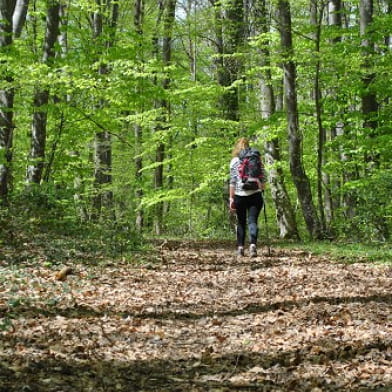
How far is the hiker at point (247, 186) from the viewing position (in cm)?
984

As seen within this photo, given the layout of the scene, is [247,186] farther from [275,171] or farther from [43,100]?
[43,100]

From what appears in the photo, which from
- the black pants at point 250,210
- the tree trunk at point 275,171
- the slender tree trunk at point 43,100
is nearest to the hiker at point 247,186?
the black pants at point 250,210

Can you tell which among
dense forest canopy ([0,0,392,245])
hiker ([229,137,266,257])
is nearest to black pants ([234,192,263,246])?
hiker ([229,137,266,257])

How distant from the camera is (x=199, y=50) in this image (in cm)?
2812

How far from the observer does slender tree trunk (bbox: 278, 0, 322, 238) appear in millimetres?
12617

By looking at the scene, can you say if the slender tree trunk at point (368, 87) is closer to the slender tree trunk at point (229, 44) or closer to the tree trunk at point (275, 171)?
the tree trunk at point (275, 171)

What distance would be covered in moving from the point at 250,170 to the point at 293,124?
3557 millimetres

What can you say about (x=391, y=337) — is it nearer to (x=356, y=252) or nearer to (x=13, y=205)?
(x=356, y=252)

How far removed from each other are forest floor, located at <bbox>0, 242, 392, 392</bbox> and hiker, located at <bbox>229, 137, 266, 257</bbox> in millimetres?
1436

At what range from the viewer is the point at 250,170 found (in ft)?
32.2

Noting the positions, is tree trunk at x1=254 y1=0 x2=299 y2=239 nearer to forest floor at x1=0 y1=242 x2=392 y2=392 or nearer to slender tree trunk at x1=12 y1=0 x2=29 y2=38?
slender tree trunk at x1=12 y1=0 x2=29 y2=38

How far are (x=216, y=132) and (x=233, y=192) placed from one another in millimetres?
6055

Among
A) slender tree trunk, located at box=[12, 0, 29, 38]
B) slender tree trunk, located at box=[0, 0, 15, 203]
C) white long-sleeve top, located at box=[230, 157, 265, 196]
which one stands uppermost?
slender tree trunk, located at box=[12, 0, 29, 38]

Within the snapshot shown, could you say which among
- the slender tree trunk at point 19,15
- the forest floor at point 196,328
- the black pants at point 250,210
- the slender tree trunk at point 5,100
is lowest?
the forest floor at point 196,328
